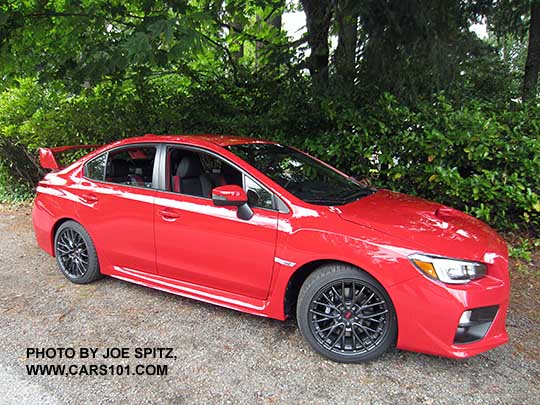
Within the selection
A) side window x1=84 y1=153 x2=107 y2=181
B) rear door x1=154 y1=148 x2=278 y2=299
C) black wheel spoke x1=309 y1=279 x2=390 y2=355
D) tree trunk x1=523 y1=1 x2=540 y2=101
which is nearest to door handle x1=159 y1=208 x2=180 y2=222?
rear door x1=154 y1=148 x2=278 y2=299

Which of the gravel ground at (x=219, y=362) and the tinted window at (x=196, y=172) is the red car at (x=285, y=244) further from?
the gravel ground at (x=219, y=362)

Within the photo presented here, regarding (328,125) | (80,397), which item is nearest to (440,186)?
(328,125)

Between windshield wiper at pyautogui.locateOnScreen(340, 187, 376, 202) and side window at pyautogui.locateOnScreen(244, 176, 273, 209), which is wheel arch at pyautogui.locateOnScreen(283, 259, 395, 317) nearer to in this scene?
side window at pyautogui.locateOnScreen(244, 176, 273, 209)

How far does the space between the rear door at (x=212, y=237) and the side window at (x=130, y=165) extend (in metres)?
0.29

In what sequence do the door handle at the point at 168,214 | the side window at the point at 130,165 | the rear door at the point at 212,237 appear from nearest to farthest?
1. the rear door at the point at 212,237
2. the door handle at the point at 168,214
3. the side window at the point at 130,165

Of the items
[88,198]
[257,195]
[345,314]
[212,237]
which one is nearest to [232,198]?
[257,195]

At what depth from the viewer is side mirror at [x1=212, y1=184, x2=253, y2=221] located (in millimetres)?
2771

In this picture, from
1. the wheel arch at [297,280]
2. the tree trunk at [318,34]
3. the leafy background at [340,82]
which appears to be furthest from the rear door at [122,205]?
the tree trunk at [318,34]

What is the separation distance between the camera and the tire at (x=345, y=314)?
2.56 meters

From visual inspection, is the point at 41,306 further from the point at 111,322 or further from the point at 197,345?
the point at 197,345

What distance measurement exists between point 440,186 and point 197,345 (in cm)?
344

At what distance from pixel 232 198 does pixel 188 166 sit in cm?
86

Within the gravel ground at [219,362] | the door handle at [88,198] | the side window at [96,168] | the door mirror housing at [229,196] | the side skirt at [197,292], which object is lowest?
the gravel ground at [219,362]

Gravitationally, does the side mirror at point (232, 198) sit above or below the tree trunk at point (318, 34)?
below
